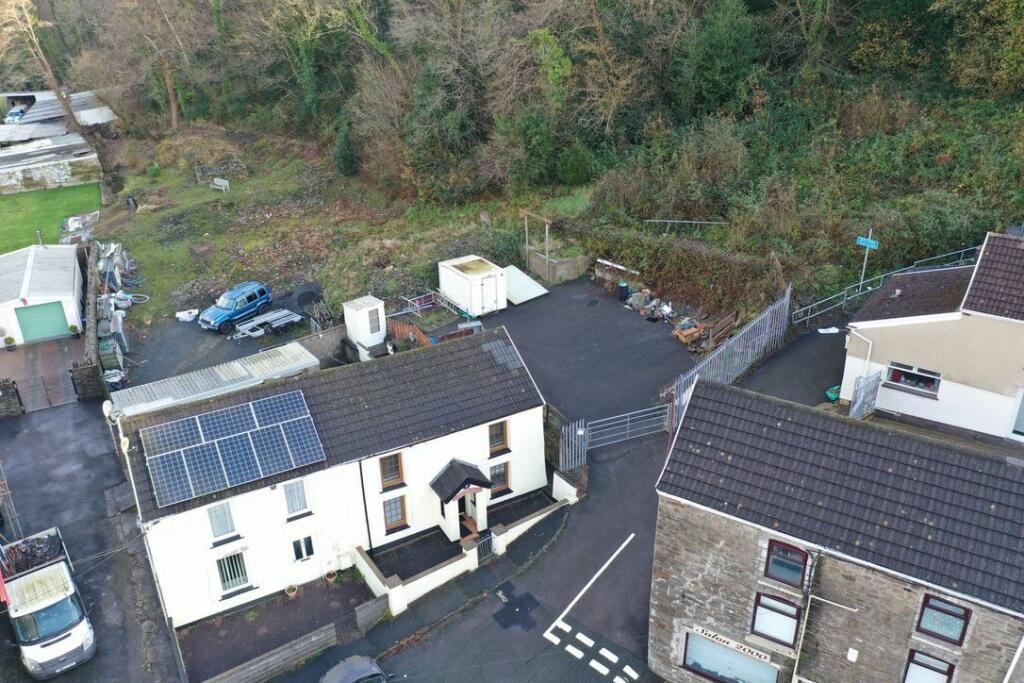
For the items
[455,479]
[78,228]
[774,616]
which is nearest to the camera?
[774,616]

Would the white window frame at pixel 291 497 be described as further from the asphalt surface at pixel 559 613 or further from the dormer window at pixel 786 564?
the dormer window at pixel 786 564

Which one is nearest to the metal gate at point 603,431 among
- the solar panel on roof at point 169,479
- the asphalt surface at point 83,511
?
the solar panel on roof at point 169,479

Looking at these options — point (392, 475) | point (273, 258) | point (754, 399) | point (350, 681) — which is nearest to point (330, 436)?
point (392, 475)

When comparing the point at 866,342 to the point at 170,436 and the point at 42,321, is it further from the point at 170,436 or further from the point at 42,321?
the point at 42,321

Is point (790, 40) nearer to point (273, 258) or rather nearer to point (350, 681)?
point (273, 258)

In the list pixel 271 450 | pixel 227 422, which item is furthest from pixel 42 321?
pixel 271 450

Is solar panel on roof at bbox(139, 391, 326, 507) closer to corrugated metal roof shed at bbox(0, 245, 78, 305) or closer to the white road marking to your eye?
the white road marking
